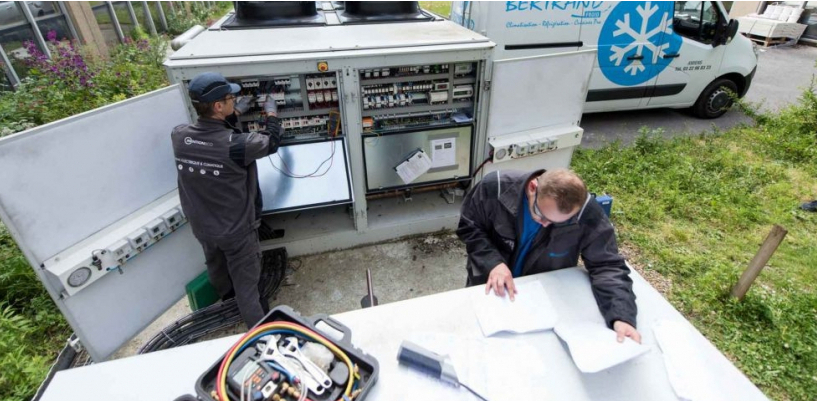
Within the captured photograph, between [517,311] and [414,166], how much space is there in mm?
1903

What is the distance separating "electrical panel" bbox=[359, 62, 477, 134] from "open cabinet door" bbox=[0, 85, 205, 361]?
49.8 inches

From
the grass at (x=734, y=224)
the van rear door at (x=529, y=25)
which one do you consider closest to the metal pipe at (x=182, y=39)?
the van rear door at (x=529, y=25)

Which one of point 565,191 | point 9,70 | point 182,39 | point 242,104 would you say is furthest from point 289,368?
point 9,70

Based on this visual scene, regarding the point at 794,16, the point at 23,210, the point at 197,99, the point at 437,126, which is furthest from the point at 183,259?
the point at 794,16

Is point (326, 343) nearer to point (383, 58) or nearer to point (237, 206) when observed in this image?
point (237, 206)

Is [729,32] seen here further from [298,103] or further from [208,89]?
[208,89]

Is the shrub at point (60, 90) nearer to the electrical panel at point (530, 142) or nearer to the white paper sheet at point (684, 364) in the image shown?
the electrical panel at point (530, 142)

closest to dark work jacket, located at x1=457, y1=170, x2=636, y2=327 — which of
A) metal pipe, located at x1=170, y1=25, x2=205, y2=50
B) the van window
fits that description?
metal pipe, located at x1=170, y1=25, x2=205, y2=50

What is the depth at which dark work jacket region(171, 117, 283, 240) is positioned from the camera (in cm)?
215

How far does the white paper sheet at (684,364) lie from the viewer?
1.23 metres

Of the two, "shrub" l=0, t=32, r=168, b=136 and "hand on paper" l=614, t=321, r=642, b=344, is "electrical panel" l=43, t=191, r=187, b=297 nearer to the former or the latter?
"shrub" l=0, t=32, r=168, b=136

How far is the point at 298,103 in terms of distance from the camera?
9.68 ft

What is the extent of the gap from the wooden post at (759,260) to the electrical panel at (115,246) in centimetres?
365

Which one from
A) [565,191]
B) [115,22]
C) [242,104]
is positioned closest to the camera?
[565,191]
